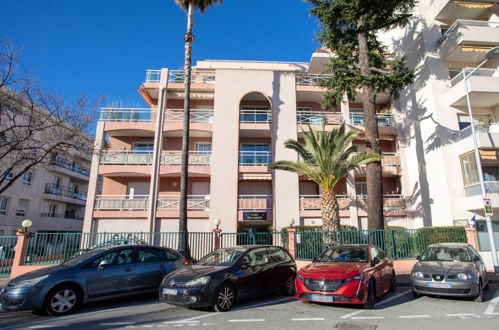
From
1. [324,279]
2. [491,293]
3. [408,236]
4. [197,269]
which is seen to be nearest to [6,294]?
[197,269]

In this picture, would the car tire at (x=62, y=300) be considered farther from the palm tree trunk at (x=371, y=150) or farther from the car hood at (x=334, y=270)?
the palm tree trunk at (x=371, y=150)

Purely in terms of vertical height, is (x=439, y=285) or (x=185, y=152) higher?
(x=185, y=152)

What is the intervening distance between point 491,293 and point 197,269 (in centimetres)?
865

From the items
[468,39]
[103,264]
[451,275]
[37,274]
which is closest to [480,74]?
[468,39]

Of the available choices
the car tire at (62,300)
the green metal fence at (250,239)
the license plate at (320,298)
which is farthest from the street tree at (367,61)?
the car tire at (62,300)

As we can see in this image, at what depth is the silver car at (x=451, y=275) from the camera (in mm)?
7145

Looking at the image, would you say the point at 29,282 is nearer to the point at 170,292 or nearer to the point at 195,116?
the point at 170,292

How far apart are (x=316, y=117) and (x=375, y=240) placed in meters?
11.4

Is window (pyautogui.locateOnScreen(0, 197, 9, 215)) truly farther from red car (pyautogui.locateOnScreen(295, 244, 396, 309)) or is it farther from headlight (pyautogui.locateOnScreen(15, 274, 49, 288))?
red car (pyautogui.locateOnScreen(295, 244, 396, 309))

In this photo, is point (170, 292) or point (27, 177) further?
point (27, 177)

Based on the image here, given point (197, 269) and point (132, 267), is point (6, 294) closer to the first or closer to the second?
point (132, 267)

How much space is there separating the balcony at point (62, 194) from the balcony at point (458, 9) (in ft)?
124

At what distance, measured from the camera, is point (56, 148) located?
12500 millimetres

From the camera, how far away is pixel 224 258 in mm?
7570
